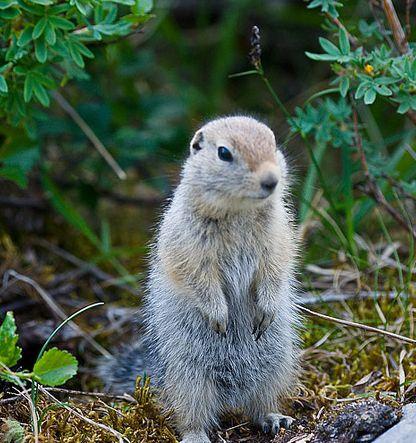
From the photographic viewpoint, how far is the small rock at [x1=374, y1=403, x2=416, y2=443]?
3.02 meters

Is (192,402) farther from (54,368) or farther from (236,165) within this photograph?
(236,165)

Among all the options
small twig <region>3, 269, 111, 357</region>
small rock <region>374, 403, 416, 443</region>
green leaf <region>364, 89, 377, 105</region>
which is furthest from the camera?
small twig <region>3, 269, 111, 357</region>

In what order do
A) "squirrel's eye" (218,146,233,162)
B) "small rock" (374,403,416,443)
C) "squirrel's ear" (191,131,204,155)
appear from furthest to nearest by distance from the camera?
1. "squirrel's ear" (191,131,204,155)
2. "squirrel's eye" (218,146,233,162)
3. "small rock" (374,403,416,443)

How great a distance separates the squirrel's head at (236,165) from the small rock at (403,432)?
107 centimetres

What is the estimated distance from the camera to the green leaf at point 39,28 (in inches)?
156

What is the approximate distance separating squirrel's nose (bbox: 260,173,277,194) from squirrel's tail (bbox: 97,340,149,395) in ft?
4.43

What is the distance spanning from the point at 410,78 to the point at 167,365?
1845 millimetres

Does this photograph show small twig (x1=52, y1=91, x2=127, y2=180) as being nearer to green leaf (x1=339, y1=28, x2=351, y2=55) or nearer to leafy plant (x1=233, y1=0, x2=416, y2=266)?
leafy plant (x1=233, y1=0, x2=416, y2=266)

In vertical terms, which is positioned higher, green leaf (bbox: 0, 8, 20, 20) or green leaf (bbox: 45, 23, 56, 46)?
green leaf (bbox: 0, 8, 20, 20)

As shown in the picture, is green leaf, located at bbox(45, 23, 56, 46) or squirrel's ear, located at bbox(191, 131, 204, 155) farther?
green leaf, located at bbox(45, 23, 56, 46)

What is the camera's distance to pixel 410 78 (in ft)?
12.7

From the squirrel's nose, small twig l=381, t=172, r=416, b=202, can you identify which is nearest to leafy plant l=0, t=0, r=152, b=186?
the squirrel's nose

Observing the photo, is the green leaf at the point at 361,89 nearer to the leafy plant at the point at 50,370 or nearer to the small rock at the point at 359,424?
the small rock at the point at 359,424

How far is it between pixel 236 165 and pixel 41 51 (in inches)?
56.2
